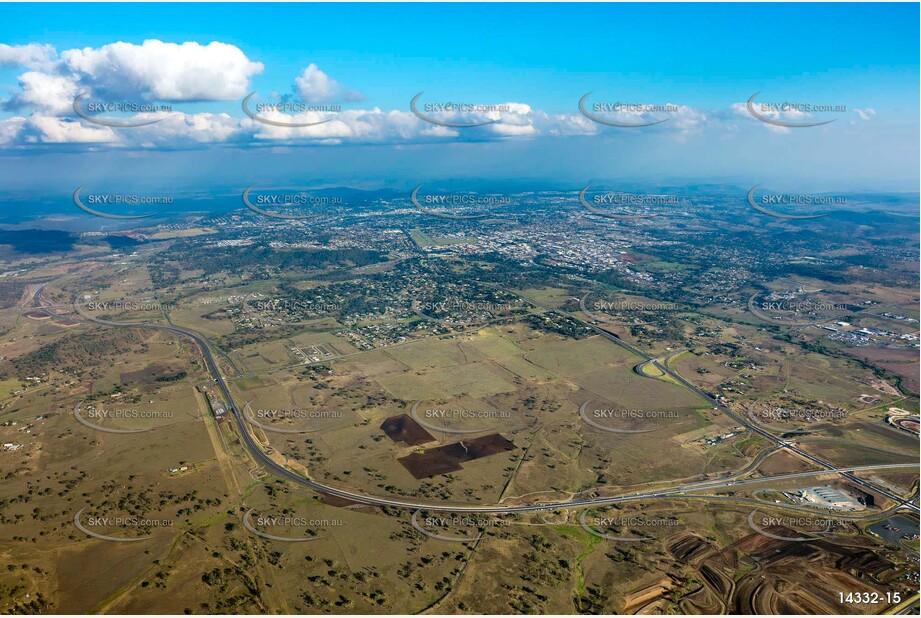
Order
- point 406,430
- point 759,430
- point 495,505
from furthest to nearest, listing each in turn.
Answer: point 759,430, point 406,430, point 495,505

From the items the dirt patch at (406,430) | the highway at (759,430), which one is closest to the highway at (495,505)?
the highway at (759,430)

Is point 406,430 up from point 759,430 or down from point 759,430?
down

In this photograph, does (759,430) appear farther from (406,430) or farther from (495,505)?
(406,430)

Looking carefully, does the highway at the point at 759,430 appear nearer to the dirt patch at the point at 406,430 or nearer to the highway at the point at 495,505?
the highway at the point at 495,505

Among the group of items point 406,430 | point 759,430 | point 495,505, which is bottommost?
point 495,505

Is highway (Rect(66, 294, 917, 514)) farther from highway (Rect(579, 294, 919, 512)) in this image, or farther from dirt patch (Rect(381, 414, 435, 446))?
dirt patch (Rect(381, 414, 435, 446))

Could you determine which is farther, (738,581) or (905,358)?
(905,358)

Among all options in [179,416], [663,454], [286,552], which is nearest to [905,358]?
[663,454]

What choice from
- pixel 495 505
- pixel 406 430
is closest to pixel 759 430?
pixel 495 505

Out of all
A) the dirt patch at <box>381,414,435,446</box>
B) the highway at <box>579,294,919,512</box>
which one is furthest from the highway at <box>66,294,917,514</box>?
the dirt patch at <box>381,414,435,446</box>

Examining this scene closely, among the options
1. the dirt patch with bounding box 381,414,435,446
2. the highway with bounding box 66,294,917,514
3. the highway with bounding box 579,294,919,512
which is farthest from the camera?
the dirt patch with bounding box 381,414,435,446

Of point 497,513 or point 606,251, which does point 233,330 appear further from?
point 606,251
